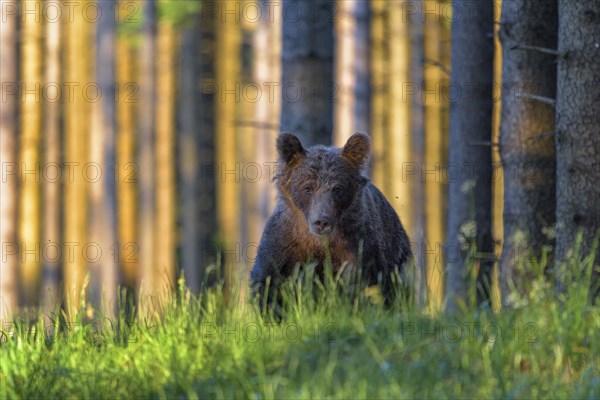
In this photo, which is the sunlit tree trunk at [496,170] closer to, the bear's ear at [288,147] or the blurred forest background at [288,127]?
the blurred forest background at [288,127]

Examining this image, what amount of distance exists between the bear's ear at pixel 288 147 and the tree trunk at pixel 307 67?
218cm

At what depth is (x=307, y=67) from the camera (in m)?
12.1

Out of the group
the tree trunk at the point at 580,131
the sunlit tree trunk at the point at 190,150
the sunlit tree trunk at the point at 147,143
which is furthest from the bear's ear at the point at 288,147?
the sunlit tree trunk at the point at 190,150

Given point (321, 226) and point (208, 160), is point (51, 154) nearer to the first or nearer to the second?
point (208, 160)

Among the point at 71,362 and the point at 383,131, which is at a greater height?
the point at 383,131

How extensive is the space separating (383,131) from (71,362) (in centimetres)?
2533

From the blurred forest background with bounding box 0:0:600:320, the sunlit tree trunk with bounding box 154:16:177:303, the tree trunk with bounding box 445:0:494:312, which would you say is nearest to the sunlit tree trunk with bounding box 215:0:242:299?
the blurred forest background with bounding box 0:0:600:320

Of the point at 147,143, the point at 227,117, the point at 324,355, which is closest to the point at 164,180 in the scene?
the point at 147,143

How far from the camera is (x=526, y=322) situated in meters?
6.70

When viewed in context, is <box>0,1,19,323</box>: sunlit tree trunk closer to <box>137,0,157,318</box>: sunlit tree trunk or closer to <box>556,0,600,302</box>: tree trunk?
<box>137,0,157,318</box>: sunlit tree trunk

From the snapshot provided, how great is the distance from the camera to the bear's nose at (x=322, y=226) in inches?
353

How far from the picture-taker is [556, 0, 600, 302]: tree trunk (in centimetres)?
838

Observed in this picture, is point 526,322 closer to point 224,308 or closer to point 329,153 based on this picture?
point 224,308

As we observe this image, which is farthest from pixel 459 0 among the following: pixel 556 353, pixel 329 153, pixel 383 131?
pixel 383 131
